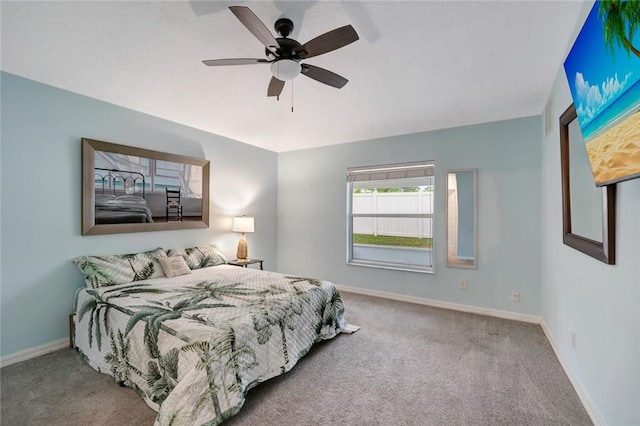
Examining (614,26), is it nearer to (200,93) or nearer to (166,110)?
(200,93)

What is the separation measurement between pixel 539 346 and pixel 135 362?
3489 mm

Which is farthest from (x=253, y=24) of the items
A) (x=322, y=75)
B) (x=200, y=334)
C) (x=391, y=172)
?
(x=391, y=172)

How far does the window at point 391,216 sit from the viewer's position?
423 cm

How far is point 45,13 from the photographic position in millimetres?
1790

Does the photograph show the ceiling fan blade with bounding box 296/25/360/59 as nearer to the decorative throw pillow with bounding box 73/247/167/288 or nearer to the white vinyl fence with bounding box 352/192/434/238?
the decorative throw pillow with bounding box 73/247/167/288

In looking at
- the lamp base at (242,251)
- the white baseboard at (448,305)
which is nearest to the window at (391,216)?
the white baseboard at (448,305)

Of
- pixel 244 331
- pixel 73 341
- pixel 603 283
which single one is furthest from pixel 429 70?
pixel 73 341

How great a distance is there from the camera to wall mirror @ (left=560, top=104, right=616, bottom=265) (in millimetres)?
1523

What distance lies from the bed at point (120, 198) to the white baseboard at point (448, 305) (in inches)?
122

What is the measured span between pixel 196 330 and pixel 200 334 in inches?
2.5

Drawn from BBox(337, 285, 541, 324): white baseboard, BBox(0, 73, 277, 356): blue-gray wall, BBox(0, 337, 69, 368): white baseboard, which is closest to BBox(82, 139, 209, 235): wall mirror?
BBox(0, 73, 277, 356): blue-gray wall

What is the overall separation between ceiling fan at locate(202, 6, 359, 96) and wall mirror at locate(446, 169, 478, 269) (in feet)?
8.12

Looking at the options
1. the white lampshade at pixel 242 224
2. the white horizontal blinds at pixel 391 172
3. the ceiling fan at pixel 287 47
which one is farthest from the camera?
the white lampshade at pixel 242 224

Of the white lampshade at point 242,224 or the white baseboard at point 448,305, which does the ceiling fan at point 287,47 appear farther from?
the white baseboard at point 448,305
